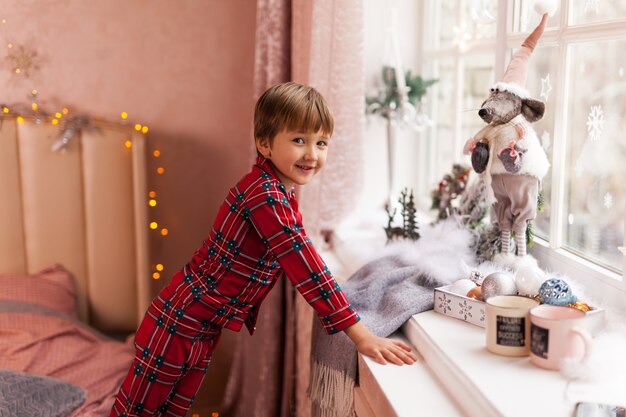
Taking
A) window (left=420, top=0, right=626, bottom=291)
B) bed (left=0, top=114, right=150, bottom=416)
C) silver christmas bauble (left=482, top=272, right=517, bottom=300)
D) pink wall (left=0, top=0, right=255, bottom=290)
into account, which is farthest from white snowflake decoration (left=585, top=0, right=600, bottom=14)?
bed (left=0, top=114, right=150, bottom=416)

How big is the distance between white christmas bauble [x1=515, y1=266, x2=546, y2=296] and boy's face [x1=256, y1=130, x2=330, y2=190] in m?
0.42

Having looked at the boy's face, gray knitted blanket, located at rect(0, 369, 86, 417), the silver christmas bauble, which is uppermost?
the boy's face

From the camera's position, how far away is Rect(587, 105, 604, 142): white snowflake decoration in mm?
1307

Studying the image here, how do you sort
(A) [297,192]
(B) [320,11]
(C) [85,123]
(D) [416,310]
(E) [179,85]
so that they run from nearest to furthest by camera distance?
(D) [416,310] → (B) [320,11] → (A) [297,192] → (C) [85,123] → (E) [179,85]

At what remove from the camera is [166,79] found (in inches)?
93.1

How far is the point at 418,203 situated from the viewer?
2314 millimetres

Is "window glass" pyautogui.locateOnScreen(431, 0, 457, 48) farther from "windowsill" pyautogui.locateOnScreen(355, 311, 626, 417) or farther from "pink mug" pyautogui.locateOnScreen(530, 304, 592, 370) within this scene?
"pink mug" pyautogui.locateOnScreen(530, 304, 592, 370)

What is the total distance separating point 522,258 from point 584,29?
46 centimetres

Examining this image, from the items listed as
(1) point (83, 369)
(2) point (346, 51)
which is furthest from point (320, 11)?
(1) point (83, 369)

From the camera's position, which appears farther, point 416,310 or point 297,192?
point 297,192

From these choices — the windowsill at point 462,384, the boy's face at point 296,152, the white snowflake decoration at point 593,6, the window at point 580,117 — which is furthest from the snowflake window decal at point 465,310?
the white snowflake decoration at point 593,6

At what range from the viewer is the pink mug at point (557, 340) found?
3.22 feet

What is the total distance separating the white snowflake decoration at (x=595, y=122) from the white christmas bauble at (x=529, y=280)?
1.03 ft

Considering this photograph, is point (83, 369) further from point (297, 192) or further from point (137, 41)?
point (137, 41)
